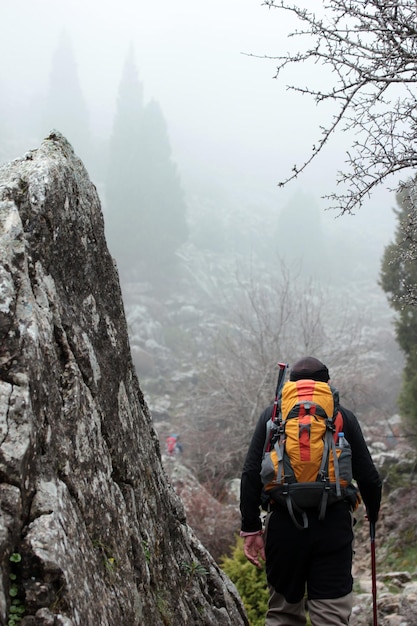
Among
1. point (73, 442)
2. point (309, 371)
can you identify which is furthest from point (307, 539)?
point (73, 442)

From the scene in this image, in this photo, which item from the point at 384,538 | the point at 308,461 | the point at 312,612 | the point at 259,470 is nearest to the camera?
the point at 308,461

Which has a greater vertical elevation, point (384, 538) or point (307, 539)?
point (307, 539)

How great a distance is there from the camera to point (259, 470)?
132 inches

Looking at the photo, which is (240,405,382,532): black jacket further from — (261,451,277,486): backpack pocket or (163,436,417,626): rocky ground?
(163,436,417,626): rocky ground

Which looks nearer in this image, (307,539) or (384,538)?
(307,539)

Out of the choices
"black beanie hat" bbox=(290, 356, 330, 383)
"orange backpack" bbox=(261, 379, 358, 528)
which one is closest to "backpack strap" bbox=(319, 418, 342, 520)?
"orange backpack" bbox=(261, 379, 358, 528)

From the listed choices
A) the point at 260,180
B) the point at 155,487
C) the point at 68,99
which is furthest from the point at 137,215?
the point at 260,180

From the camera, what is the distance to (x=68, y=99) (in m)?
79.6

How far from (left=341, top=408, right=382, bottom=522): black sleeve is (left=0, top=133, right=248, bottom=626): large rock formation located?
1.21m

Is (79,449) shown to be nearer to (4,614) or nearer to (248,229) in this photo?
(4,614)

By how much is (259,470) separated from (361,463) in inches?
23.3

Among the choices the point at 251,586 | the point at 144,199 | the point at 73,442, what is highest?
the point at 144,199

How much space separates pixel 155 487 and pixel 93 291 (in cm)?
131

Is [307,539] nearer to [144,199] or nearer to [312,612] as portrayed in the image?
[312,612]
